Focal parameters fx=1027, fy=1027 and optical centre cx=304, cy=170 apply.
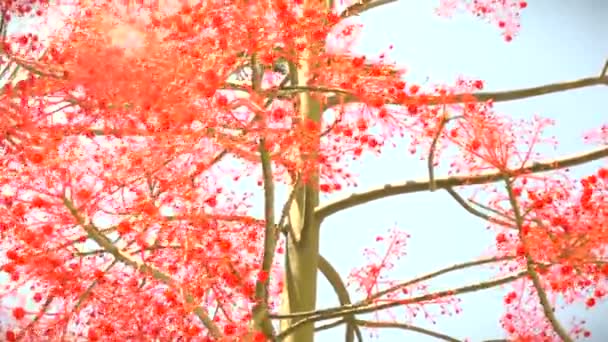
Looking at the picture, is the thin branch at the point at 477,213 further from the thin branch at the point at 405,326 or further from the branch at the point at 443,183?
the thin branch at the point at 405,326

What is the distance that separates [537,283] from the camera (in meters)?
2.98

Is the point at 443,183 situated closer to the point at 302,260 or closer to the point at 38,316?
the point at 302,260

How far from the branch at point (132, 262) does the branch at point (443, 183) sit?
0.94 metres

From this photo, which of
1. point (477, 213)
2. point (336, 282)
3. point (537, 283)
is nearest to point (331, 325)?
point (336, 282)

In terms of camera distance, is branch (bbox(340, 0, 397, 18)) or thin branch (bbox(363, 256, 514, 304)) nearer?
thin branch (bbox(363, 256, 514, 304))

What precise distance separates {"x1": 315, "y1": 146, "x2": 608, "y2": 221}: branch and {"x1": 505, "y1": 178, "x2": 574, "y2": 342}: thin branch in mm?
415

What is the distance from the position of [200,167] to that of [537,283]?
106cm

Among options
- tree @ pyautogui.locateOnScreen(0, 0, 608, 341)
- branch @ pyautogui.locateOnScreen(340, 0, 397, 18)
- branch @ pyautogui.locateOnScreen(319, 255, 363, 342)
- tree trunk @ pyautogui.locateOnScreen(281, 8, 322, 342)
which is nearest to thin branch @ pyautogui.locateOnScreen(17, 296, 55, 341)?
tree @ pyautogui.locateOnScreen(0, 0, 608, 341)

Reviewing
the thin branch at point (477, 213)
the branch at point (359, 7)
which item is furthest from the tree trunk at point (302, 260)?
the thin branch at point (477, 213)

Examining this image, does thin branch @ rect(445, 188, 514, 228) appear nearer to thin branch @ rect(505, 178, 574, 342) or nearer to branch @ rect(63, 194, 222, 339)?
thin branch @ rect(505, 178, 574, 342)

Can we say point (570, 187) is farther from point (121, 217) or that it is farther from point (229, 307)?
point (121, 217)

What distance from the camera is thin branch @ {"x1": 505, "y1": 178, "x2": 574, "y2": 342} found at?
298 cm

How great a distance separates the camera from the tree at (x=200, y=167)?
3020 millimetres

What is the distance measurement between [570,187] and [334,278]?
1.25 metres
